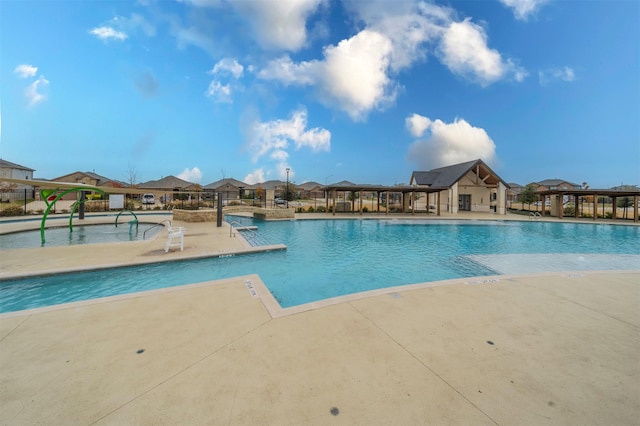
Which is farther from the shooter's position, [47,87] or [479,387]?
[47,87]

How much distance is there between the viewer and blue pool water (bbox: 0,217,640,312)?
530 cm

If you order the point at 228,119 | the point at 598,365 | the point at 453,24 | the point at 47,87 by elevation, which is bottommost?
the point at 598,365

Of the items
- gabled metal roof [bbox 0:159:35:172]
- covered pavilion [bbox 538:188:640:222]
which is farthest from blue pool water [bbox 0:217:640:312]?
gabled metal roof [bbox 0:159:35:172]

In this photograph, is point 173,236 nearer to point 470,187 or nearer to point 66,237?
point 66,237

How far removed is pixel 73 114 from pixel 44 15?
1689cm

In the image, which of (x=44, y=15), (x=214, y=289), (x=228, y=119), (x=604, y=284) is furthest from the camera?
(x=228, y=119)

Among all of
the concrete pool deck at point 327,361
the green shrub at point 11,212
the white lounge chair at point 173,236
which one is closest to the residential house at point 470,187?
the white lounge chair at point 173,236

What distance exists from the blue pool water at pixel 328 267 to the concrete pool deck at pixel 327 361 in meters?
1.62

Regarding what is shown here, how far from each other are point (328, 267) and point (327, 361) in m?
4.96

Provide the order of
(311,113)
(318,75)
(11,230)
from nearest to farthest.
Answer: (11,230) < (318,75) < (311,113)

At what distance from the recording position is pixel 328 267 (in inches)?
295

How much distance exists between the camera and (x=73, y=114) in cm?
2266

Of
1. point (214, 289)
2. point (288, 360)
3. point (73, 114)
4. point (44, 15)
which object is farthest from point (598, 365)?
point (73, 114)

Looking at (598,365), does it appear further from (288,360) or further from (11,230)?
(11,230)
